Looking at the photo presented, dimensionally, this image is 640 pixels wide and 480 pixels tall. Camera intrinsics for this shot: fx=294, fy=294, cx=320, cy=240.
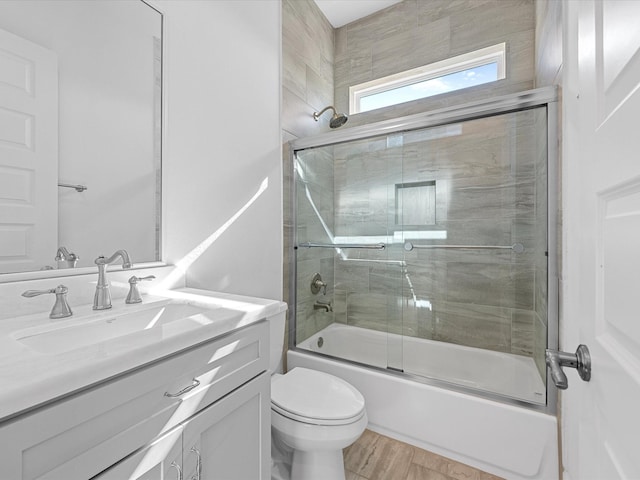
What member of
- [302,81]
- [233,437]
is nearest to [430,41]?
[302,81]

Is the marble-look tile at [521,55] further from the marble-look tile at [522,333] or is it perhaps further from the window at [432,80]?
the marble-look tile at [522,333]

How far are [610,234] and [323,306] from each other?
197cm

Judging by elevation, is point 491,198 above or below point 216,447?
above

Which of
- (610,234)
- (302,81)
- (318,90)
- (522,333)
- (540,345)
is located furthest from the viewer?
(318,90)

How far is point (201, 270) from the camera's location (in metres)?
1.34

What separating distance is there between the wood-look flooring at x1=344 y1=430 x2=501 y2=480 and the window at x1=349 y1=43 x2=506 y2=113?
234 cm

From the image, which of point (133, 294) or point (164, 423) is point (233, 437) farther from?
point (133, 294)

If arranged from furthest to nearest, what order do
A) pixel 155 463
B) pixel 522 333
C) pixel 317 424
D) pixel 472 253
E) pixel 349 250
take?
pixel 349 250
pixel 472 253
pixel 522 333
pixel 317 424
pixel 155 463

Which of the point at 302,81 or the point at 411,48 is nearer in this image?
the point at 302,81

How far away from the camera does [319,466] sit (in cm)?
123

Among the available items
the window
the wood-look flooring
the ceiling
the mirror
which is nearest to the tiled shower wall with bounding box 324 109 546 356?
the window

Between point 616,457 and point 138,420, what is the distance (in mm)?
801

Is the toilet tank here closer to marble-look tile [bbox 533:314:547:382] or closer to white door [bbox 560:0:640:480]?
marble-look tile [bbox 533:314:547:382]

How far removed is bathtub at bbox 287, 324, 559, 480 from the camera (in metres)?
1.33
